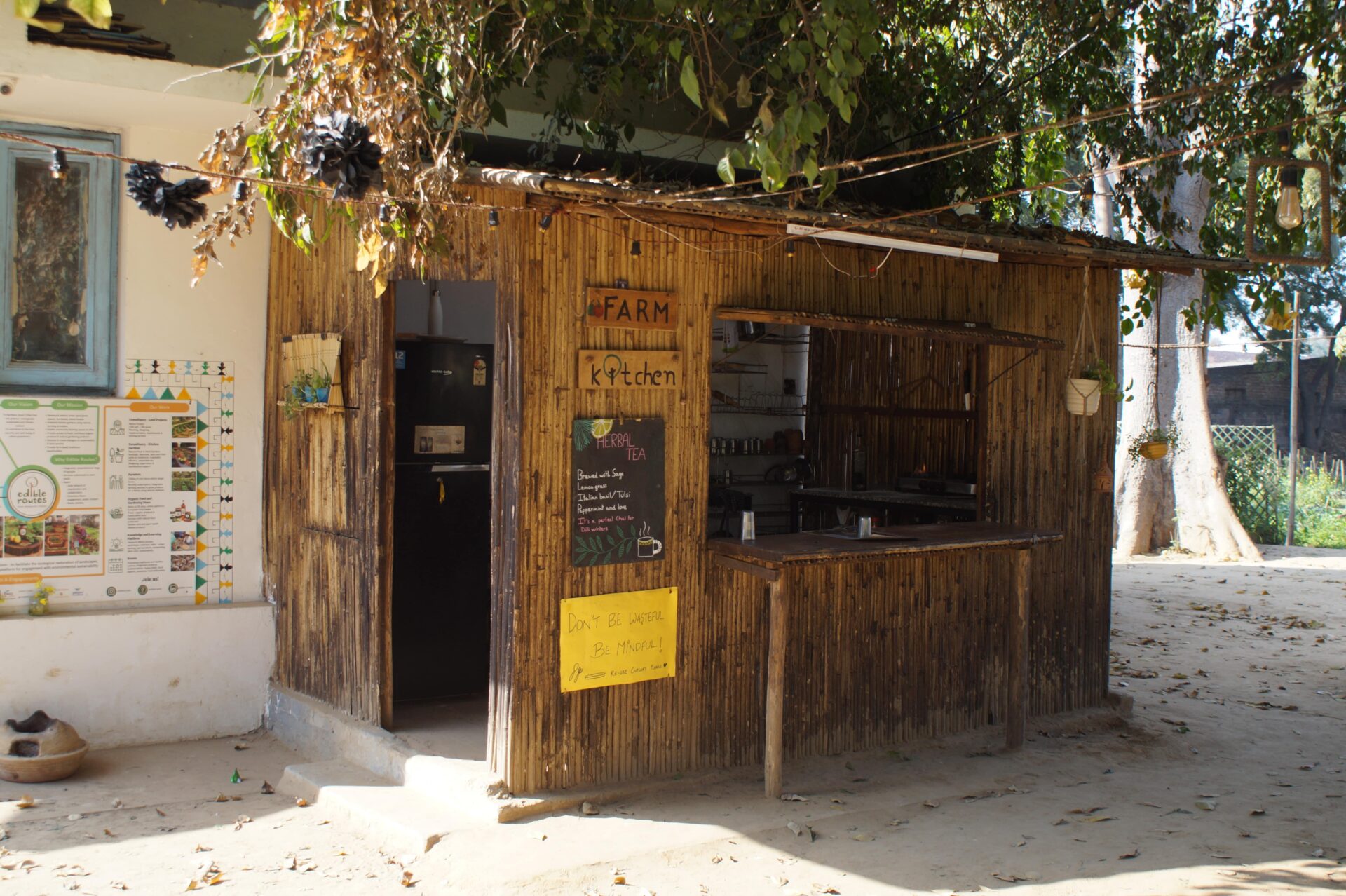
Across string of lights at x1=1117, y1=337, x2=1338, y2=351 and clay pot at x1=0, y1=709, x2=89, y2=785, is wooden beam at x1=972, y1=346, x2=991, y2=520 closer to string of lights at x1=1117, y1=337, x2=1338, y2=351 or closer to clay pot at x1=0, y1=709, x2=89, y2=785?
string of lights at x1=1117, y1=337, x2=1338, y2=351

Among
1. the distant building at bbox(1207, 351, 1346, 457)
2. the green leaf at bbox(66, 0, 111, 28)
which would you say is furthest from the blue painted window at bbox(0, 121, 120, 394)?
the distant building at bbox(1207, 351, 1346, 457)

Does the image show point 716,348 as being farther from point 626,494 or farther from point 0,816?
point 0,816

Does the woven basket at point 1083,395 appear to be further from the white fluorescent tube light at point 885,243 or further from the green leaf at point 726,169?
the green leaf at point 726,169

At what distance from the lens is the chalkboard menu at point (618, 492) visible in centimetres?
514

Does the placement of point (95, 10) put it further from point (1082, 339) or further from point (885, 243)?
point (1082, 339)

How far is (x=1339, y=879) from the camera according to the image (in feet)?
14.8

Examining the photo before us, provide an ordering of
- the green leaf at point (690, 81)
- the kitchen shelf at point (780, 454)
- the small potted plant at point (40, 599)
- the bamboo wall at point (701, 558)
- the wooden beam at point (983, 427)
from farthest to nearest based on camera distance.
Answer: the kitchen shelf at point (780, 454)
the wooden beam at point (983, 427)
the small potted plant at point (40, 599)
the bamboo wall at point (701, 558)
the green leaf at point (690, 81)

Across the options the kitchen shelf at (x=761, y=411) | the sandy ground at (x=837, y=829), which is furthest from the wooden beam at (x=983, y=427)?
the kitchen shelf at (x=761, y=411)

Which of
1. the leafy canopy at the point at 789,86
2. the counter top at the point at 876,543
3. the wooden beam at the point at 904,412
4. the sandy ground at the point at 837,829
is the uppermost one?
the leafy canopy at the point at 789,86

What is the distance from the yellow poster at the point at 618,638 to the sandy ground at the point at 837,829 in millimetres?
587

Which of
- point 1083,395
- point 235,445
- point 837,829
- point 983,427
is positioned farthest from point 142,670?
point 1083,395

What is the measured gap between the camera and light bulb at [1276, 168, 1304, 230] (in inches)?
202

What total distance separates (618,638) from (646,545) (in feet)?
1.51

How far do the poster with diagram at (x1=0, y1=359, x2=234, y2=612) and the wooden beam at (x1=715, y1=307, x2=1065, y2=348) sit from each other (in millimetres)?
3196
